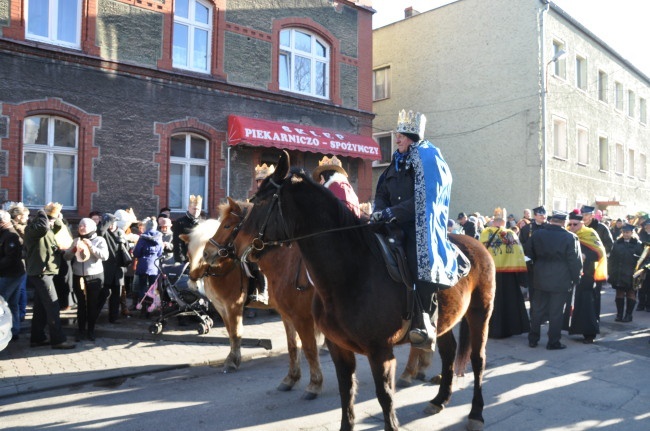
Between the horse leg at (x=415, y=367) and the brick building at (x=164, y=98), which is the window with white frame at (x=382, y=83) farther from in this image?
the horse leg at (x=415, y=367)

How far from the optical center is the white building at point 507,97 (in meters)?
19.6

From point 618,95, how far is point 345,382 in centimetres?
2919

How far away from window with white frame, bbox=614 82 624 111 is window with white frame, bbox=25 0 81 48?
26.5 meters

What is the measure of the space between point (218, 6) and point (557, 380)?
12.0 meters

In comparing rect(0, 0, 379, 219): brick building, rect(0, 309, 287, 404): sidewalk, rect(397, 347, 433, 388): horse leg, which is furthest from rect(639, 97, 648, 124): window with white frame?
rect(397, 347, 433, 388): horse leg

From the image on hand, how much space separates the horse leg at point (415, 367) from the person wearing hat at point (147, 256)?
5.15 m

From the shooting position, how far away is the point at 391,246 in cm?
374

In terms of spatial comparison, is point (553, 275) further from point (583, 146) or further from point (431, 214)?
point (583, 146)

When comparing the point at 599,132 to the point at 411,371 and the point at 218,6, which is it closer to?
the point at 218,6

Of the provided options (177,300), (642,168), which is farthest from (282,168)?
(642,168)

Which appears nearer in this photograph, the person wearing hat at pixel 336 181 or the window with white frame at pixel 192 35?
the person wearing hat at pixel 336 181

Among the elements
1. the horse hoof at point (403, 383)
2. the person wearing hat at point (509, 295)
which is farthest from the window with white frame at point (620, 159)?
the horse hoof at point (403, 383)

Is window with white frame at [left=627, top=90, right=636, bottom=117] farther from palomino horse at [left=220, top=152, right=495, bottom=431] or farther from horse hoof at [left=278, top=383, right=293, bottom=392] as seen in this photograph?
palomino horse at [left=220, top=152, right=495, bottom=431]

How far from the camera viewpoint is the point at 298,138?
13.9m
